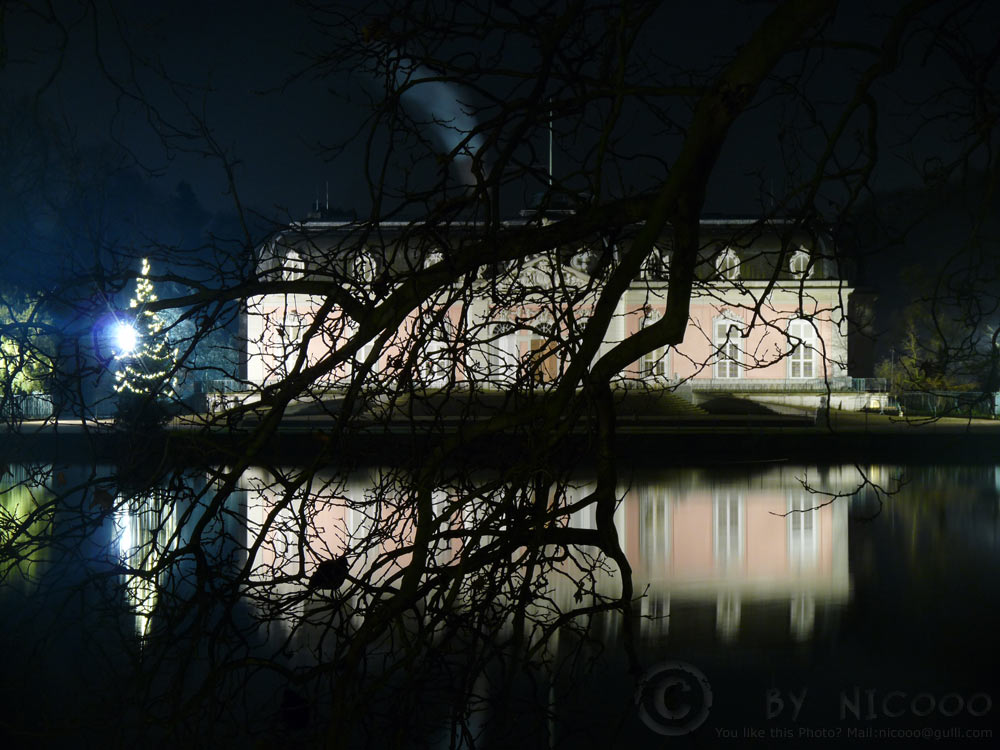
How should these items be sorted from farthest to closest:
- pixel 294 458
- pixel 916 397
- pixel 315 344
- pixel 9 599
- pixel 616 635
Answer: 1. pixel 916 397
2. pixel 315 344
3. pixel 294 458
4. pixel 9 599
5. pixel 616 635

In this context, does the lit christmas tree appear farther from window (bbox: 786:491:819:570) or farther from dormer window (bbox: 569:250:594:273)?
window (bbox: 786:491:819:570)

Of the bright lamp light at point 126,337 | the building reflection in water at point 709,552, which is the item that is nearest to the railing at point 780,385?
the building reflection in water at point 709,552

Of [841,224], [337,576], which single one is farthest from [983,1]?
[337,576]

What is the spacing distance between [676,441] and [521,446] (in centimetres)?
1667

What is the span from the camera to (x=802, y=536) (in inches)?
488

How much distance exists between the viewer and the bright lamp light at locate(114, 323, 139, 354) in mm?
3092

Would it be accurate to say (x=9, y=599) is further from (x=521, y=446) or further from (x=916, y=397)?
(x=916, y=397)

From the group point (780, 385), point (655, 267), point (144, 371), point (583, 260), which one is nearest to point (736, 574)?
point (583, 260)

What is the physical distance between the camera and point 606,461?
2.78m

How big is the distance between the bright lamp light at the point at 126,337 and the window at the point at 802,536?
7.97m

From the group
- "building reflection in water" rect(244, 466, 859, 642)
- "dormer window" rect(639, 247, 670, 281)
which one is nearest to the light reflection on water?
"building reflection in water" rect(244, 466, 859, 642)

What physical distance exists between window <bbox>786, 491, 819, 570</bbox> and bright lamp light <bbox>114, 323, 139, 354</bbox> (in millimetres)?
7971

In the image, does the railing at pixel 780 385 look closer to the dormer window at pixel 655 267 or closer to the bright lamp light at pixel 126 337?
the dormer window at pixel 655 267

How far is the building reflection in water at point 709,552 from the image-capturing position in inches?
313
